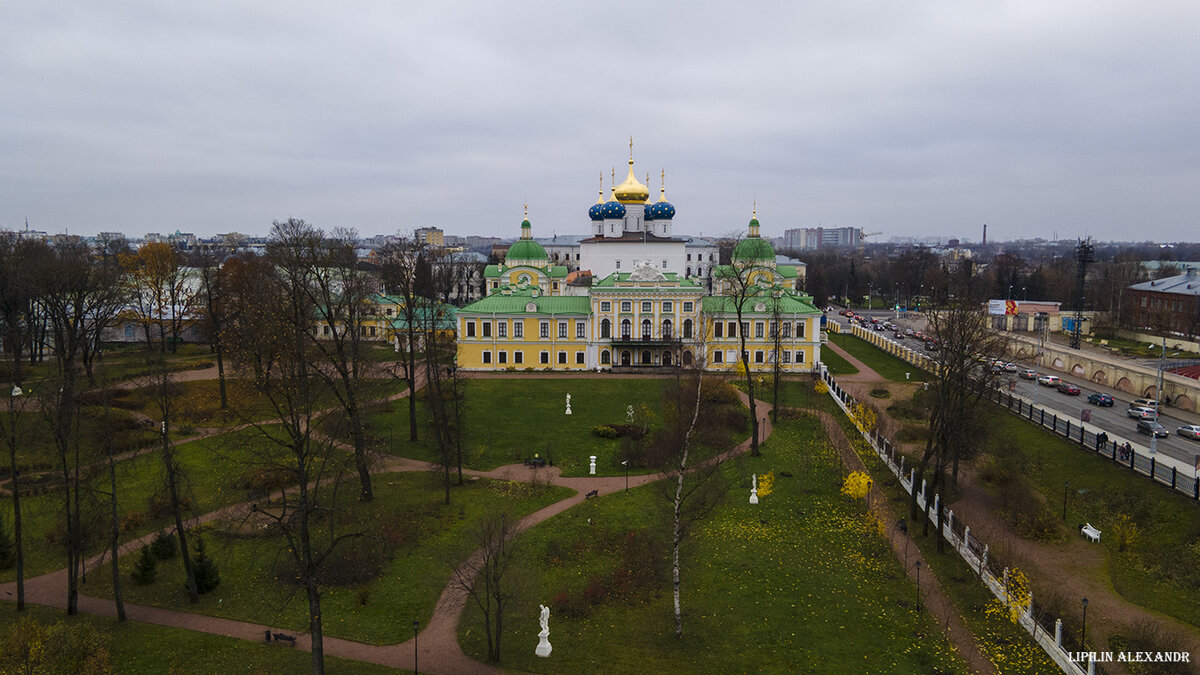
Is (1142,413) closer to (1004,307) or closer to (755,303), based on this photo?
(755,303)

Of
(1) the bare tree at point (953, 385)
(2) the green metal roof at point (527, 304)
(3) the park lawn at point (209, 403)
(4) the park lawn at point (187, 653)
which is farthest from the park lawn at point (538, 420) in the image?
(4) the park lawn at point (187, 653)

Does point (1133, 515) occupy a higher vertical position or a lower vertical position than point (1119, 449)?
lower

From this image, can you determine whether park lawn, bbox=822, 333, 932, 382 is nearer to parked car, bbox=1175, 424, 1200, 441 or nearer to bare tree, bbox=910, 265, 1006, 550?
parked car, bbox=1175, 424, 1200, 441

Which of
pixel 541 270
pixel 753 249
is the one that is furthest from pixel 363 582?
pixel 541 270

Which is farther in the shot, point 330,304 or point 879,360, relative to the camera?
point 879,360

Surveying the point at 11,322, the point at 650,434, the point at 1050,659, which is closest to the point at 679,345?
the point at 650,434

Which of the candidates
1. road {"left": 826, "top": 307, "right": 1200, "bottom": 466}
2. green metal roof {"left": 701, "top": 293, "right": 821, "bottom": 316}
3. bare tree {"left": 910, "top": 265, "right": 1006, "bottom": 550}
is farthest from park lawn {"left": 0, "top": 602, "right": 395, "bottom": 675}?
green metal roof {"left": 701, "top": 293, "right": 821, "bottom": 316}
